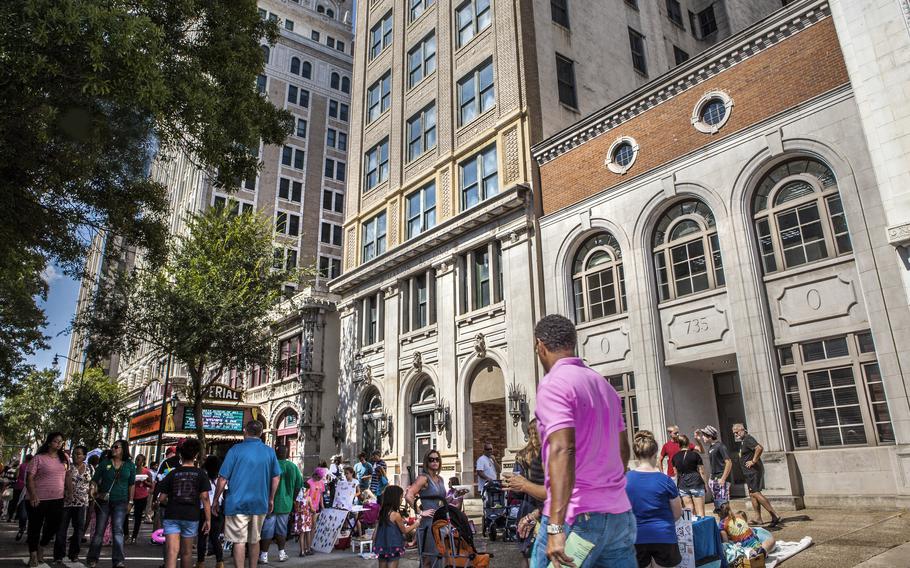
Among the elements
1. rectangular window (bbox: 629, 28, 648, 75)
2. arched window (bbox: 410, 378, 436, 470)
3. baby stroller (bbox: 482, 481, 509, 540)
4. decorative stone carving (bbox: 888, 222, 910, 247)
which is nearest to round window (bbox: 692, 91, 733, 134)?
decorative stone carving (bbox: 888, 222, 910, 247)

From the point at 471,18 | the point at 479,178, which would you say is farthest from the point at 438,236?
the point at 471,18

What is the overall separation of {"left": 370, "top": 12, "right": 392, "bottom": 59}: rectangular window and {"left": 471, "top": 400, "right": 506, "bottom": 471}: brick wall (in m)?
21.0

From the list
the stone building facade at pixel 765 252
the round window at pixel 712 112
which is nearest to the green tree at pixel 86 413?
the stone building facade at pixel 765 252

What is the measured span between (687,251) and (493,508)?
9.17 meters

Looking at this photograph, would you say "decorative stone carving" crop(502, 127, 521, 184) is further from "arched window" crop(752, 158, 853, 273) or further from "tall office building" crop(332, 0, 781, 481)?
"arched window" crop(752, 158, 853, 273)

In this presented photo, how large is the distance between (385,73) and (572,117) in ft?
41.7

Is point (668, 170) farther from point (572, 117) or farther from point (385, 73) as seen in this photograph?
point (385, 73)

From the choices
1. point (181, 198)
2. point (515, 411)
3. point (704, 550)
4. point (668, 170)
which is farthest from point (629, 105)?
point (181, 198)

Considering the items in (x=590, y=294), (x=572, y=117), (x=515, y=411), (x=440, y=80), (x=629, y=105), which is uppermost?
(x=440, y=80)

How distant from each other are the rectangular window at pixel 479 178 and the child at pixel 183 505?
1725 cm

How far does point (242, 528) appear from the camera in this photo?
299 inches

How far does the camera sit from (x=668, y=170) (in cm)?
1766

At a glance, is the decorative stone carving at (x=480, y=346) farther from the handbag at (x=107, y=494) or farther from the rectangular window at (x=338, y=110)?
the rectangular window at (x=338, y=110)

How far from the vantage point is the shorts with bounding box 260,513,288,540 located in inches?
378
